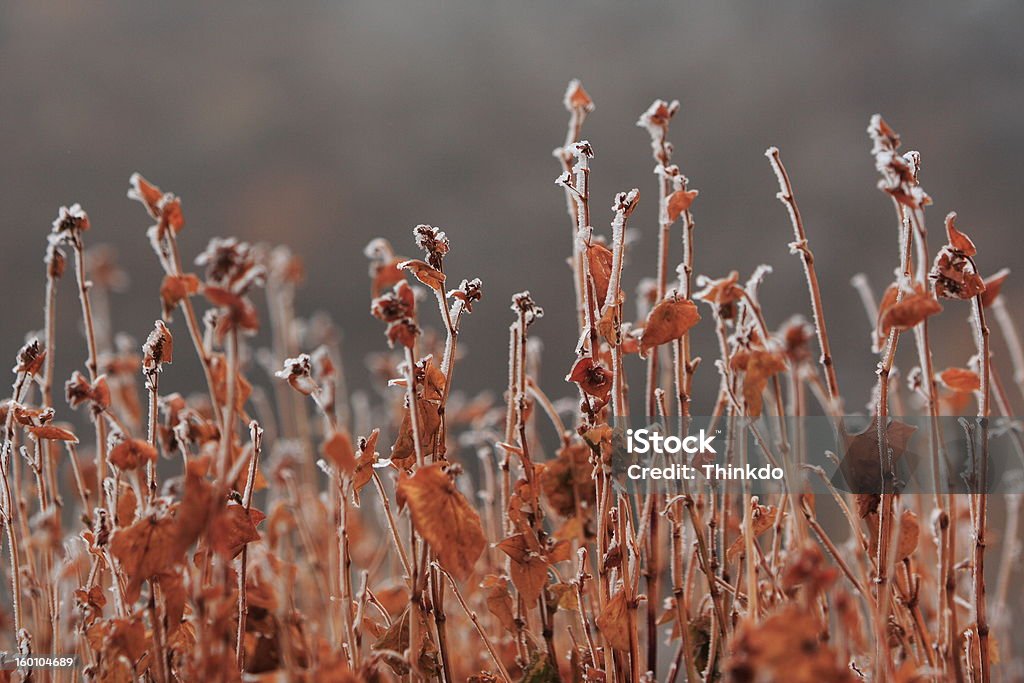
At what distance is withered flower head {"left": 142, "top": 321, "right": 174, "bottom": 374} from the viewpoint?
391mm

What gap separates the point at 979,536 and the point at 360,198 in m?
1.72

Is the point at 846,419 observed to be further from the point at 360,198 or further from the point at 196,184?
the point at 196,184

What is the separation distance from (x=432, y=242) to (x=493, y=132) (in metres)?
1.62

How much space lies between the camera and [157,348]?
0.39 metres

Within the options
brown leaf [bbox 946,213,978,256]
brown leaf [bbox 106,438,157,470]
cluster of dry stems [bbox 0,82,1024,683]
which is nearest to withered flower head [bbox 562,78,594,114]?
cluster of dry stems [bbox 0,82,1024,683]

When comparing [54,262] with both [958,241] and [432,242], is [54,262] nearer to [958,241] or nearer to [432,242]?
[432,242]

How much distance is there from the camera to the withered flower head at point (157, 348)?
391 mm

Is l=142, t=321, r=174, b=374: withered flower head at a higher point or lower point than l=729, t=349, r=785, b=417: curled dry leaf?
higher

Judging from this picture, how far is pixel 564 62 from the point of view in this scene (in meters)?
1.89

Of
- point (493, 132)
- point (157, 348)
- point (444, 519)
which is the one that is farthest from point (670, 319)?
point (493, 132)

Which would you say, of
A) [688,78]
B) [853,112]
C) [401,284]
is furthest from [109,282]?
[853,112]

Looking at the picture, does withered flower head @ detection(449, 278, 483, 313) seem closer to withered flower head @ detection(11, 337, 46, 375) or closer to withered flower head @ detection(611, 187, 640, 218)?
withered flower head @ detection(611, 187, 640, 218)

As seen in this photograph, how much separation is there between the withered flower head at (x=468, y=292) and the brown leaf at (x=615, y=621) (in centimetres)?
17

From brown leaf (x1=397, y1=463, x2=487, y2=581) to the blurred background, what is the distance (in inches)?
55.0
